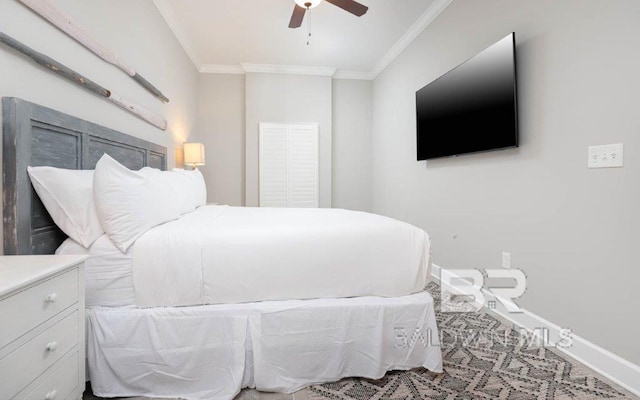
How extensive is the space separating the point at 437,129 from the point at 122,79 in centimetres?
281

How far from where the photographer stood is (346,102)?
5.03 metres

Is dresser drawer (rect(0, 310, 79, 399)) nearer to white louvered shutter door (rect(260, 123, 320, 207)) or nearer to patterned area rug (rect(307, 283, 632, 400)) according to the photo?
patterned area rug (rect(307, 283, 632, 400))

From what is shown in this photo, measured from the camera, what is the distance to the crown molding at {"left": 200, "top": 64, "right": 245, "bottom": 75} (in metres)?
4.61

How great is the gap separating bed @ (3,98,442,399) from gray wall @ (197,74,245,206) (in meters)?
3.13

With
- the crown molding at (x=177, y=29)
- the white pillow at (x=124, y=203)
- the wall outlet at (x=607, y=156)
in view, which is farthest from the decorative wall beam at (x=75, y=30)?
the wall outlet at (x=607, y=156)

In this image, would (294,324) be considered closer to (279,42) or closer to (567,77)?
(567,77)

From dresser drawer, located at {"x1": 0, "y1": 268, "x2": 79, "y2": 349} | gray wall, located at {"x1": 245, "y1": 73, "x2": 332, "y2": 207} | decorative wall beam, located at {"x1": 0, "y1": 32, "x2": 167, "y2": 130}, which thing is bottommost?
dresser drawer, located at {"x1": 0, "y1": 268, "x2": 79, "y2": 349}

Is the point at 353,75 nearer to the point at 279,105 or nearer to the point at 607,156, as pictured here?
the point at 279,105

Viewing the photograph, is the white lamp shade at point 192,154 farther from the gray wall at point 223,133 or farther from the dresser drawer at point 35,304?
the dresser drawer at point 35,304

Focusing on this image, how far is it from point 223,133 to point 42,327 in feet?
13.4

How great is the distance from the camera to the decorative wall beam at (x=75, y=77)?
4.41 feet

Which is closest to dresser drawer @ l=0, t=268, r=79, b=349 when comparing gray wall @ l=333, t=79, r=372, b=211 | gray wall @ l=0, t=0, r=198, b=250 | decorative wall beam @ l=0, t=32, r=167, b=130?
gray wall @ l=0, t=0, r=198, b=250

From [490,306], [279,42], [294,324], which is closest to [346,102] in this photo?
[279,42]

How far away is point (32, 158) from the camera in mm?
1380
